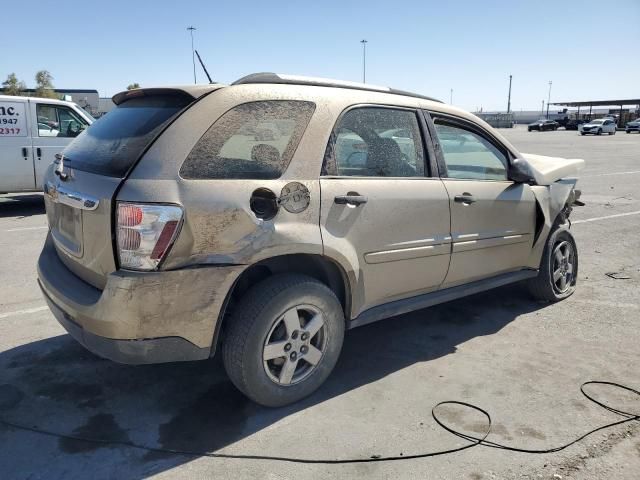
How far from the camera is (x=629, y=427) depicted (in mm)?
2955

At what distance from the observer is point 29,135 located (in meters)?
9.31

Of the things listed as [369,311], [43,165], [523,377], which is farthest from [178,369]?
[43,165]

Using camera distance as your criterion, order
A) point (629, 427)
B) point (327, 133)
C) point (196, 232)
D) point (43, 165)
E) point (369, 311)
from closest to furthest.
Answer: point (196, 232) < point (629, 427) < point (327, 133) < point (369, 311) < point (43, 165)

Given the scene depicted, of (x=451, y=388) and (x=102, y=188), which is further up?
(x=102, y=188)

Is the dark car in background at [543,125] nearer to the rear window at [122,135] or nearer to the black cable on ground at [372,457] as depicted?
the black cable on ground at [372,457]

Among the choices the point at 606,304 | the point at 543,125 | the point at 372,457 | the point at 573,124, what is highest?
the point at 573,124

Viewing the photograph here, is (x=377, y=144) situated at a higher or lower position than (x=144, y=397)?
higher

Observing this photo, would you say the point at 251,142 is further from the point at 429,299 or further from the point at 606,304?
the point at 606,304

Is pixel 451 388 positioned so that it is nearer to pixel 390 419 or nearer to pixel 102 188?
pixel 390 419

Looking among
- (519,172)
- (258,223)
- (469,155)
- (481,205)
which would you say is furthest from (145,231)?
(519,172)

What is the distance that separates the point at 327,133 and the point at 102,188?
1.29 meters

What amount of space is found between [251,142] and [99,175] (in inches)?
31.9

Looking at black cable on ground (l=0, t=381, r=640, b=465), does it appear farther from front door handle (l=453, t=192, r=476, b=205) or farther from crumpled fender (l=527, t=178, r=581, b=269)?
crumpled fender (l=527, t=178, r=581, b=269)

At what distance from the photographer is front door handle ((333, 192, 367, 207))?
315 cm
